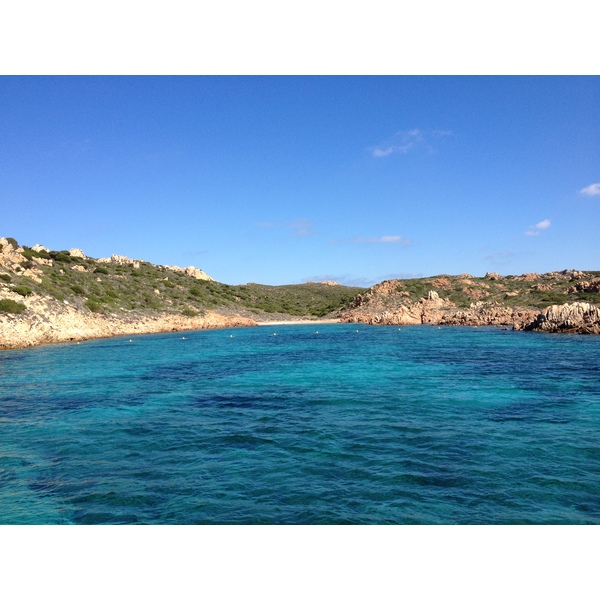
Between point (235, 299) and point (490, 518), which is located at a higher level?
point (235, 299)

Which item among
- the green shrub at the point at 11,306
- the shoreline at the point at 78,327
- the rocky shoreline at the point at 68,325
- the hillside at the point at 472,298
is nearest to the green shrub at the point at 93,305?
the rocky shoreline at the point at 68,325

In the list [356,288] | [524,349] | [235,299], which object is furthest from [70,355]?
[356,288]

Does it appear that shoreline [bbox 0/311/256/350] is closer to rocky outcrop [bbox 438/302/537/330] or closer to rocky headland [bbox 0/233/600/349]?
rocky headland [bbox 0/233/600/349]

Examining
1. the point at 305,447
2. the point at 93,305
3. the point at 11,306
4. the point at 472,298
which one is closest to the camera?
the point at 305,447

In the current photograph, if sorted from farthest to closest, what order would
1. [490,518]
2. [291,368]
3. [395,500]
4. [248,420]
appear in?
[291,368] → [248,420] → [395,500] → [490,518]

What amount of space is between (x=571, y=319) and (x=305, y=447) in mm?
46454

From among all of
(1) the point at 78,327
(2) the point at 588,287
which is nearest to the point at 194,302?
(1) the point at 78,327

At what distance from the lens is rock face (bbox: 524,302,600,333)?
143ft

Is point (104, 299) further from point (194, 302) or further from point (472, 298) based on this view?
point (472, 298)

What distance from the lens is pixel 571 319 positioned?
45.8 metres

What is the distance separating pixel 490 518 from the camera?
7137mm

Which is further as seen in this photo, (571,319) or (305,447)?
(571,319)
